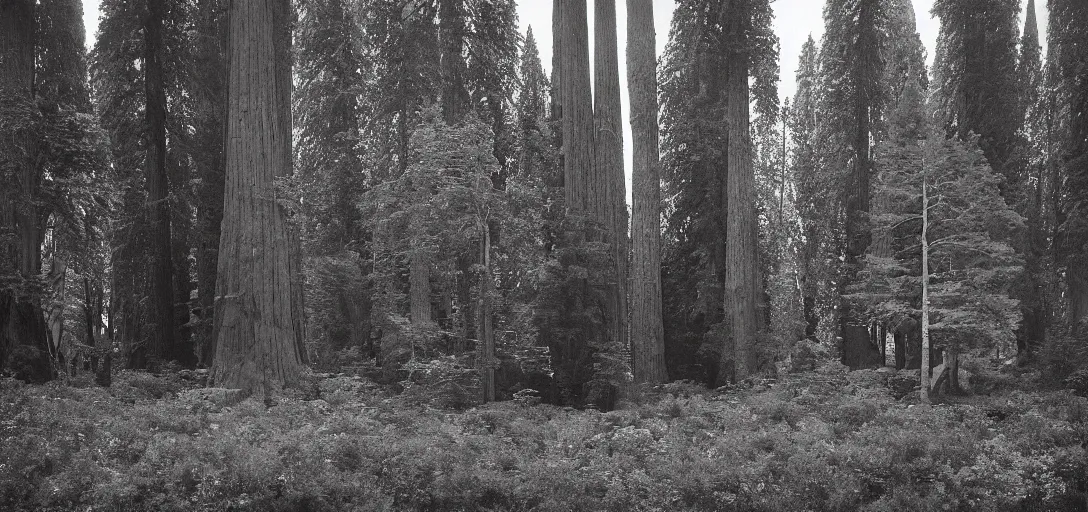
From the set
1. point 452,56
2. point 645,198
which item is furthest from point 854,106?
point 452,56

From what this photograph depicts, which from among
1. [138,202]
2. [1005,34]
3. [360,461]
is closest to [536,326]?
[360,461]

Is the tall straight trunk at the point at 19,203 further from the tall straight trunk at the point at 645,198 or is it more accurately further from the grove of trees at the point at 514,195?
the tall straight trunk at the point at 645,198

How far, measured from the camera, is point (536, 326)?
1288 cm

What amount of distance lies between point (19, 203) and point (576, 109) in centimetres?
1028

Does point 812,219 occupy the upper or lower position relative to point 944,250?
upper

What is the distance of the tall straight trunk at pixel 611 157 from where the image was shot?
1465 cm

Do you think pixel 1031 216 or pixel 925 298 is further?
pixel 1031 216

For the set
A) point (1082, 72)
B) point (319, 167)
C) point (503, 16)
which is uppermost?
point (503, 16)

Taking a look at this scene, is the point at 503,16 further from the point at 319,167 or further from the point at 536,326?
the point at 536,326

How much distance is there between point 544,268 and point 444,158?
8.33ft

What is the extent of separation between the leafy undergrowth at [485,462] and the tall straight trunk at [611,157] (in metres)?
4.95

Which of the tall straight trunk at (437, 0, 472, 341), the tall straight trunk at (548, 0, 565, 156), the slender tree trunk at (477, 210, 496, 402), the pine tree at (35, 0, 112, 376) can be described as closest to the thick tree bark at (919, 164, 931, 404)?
the tall straight trunk at (548, 0, 565, 156)

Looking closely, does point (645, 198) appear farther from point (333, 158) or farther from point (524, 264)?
point (333, 158)

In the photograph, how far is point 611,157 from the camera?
49.5 ft
